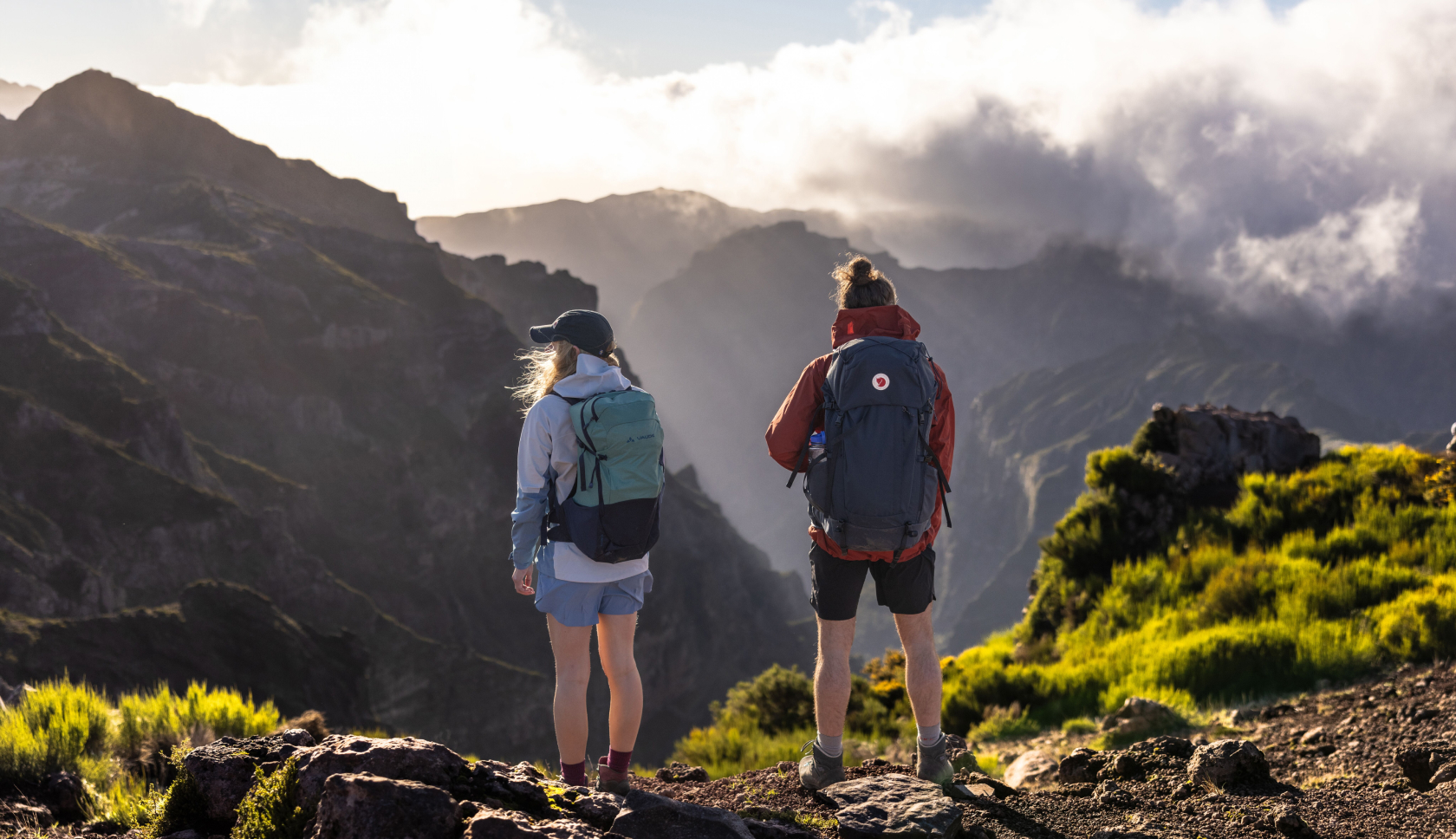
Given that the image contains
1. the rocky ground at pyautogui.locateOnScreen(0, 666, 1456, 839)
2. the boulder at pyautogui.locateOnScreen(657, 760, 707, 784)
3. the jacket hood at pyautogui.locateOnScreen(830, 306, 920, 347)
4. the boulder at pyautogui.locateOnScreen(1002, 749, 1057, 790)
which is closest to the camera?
the rocky ground at pyautogui.locateOnScreen(0, 666, 1456, 839)

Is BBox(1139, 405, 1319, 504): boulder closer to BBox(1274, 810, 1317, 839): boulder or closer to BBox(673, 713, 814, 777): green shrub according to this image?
BBox(673, 713, 814, 777): green shrub

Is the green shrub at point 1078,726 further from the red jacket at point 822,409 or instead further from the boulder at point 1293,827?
the red jacket at point 822,409

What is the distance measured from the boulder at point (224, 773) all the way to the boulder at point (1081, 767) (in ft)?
13.2

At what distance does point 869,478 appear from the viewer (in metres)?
3.83

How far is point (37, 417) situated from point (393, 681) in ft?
92.1

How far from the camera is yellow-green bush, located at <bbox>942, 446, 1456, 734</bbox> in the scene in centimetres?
688

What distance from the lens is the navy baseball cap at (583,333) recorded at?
4008 millimetres

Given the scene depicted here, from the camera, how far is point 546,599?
384 centimetres

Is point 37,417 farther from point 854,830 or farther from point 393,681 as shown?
point 854,830

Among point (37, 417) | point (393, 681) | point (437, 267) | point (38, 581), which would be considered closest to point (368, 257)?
point (437, 267)

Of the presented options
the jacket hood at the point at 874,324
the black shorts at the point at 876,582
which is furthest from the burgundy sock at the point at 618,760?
the jacket hood at the point at 874,324

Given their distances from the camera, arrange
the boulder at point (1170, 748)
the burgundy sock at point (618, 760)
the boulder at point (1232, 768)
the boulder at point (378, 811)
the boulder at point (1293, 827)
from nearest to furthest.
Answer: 1. the boulder at point (378, 811)
2. the boulder at point (1293, 827)
3. the burgundy sock at point (618, 760)
4. the boulder at point (1232, 768)
5. the boulder at point (1170, 748)

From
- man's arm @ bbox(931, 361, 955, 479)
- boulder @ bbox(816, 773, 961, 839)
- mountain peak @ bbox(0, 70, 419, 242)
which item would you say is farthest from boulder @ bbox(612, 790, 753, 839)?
mountain peak @ bbox(0, 70, 419, 242)

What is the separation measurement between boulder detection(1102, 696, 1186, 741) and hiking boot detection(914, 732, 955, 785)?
2.76 metres
